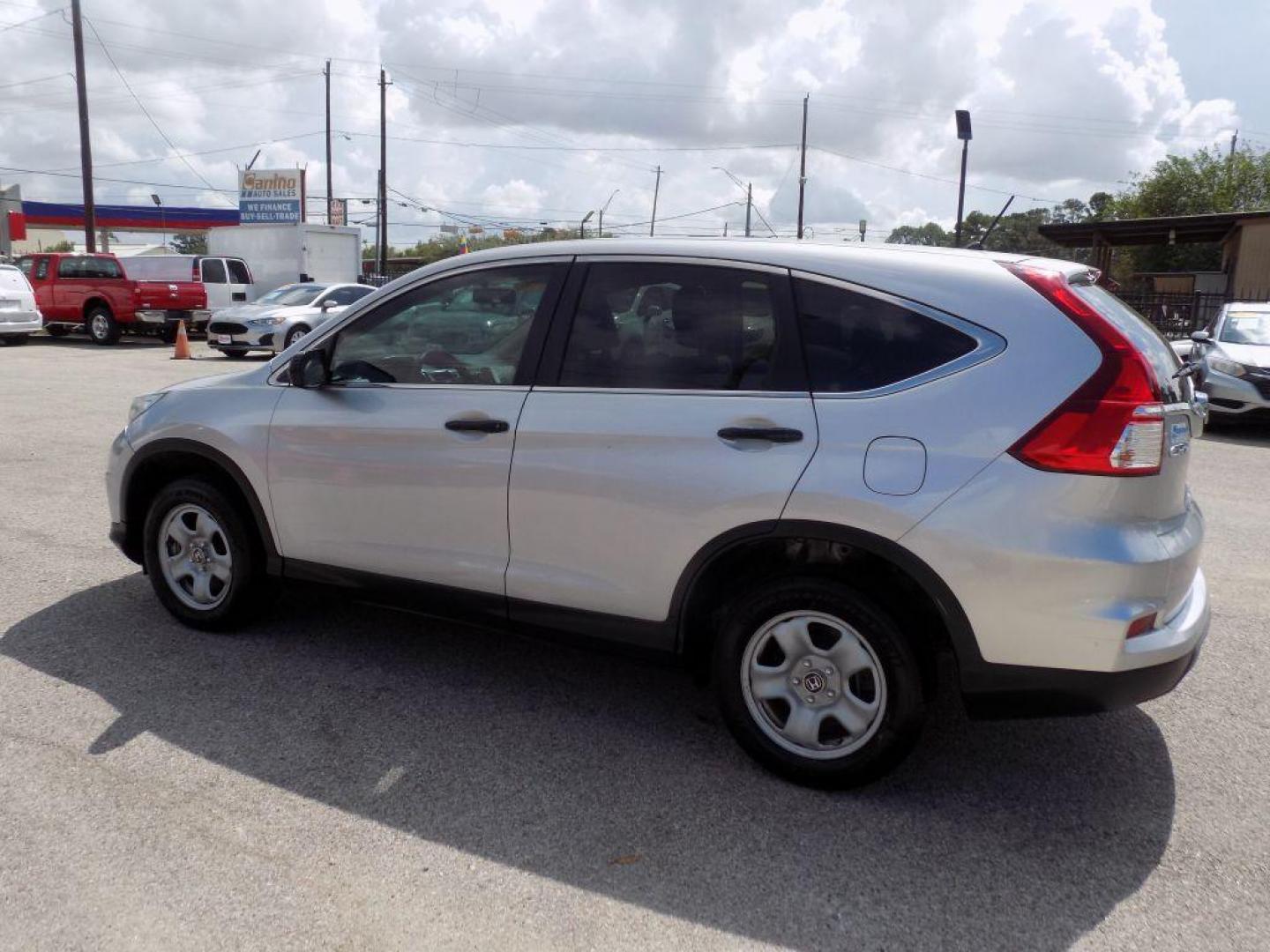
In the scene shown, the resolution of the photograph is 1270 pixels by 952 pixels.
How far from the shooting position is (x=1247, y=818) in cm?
326

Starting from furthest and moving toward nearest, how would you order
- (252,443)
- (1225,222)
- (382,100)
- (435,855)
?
(382,100)
(1225,222)
(252,443)
(435,855)

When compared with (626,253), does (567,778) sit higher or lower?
lower

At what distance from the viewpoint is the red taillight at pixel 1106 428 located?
2947mm

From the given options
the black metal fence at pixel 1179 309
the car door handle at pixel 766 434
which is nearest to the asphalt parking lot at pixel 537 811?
the car door handle at pixel 766 434

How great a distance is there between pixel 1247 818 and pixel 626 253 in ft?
8.92

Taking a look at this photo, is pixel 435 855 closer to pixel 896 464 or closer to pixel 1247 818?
pixel 896 464

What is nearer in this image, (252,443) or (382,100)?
(252,443)

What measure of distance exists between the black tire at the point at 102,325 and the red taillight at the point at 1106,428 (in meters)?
23.6

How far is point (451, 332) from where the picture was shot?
4.09 metres

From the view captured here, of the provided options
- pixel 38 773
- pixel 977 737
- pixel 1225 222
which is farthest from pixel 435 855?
pixel 1225 222

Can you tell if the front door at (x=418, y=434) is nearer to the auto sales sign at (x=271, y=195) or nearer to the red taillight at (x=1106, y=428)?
the red taillight at (x=1106, y=428)

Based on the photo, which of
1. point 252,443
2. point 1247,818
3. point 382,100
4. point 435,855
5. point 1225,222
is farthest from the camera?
point 382,100

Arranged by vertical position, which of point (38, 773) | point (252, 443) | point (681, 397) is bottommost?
point (38, 773)

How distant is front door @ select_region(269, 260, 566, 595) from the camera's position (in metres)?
3.83
